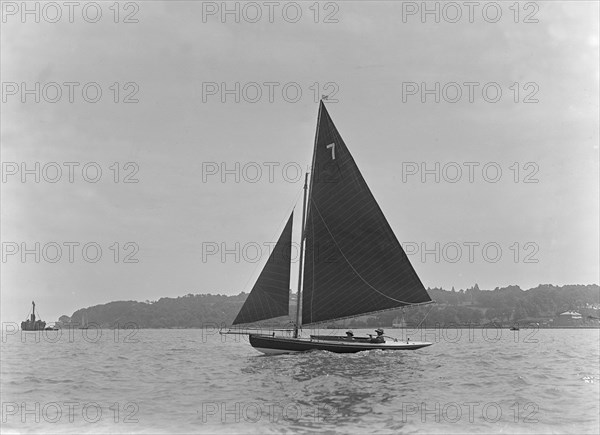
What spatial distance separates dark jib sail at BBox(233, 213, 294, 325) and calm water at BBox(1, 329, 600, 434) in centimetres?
552

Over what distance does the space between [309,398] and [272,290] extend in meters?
20.7

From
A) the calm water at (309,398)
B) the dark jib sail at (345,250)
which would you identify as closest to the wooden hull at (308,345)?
the dark jib sail at (345,250)

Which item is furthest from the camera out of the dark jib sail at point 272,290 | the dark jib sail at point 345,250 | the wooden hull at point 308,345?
the dark jib sail at point 272,290

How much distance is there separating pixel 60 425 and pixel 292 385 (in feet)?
38.9

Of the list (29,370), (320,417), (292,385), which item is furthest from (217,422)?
(29,370)

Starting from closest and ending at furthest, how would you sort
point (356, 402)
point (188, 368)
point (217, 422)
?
point (217, 422) < point (356, 402) < point (188, 368)

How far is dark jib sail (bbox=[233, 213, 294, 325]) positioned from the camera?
43438 millimetres

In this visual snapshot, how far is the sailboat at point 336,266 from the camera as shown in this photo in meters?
41.5

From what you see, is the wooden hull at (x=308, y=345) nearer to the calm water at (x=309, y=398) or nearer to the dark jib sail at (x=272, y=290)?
the dark jib sail at (x=272, y=290)

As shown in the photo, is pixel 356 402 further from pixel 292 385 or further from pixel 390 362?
pixel 390 362

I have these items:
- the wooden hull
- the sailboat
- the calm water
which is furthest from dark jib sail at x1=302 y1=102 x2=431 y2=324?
the calm water

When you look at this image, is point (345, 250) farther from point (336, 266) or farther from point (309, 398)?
point (309, 398)

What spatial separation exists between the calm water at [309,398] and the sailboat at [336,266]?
4.63 metres

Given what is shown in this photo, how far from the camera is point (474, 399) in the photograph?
22891 mm
